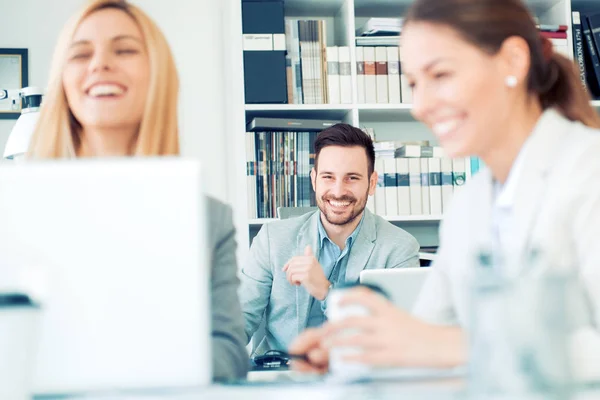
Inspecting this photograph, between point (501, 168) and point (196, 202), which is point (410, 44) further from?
point (196, 202)

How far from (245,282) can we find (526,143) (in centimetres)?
177

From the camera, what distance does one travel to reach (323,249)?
9.91 ft

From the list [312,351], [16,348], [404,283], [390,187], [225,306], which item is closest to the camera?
[16,348]

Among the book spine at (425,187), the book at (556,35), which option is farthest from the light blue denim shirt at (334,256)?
the book at (556,35)

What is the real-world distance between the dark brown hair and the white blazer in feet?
0.22

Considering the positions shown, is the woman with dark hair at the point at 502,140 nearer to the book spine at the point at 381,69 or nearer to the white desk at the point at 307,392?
the white desk at the point at 307,392

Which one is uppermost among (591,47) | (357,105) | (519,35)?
→ (591,47)

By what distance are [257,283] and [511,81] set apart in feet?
5.62

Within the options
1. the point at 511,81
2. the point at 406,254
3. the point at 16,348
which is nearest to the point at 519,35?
the point at 511,81

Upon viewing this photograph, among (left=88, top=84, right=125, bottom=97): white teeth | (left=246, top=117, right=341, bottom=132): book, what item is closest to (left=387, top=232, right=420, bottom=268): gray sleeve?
(left=246, top=117, right=341, bottom=132): book

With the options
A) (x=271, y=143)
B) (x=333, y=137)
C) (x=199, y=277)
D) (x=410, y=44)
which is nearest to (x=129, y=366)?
(x=199, y=277)

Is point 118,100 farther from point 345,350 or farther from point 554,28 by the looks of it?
point 554,28

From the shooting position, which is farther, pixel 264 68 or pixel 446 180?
pixel 446 180

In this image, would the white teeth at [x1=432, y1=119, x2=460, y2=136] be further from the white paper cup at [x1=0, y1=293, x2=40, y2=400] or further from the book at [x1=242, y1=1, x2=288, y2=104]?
the book at [x1=242, y1=1, x2=288, y2=104]
